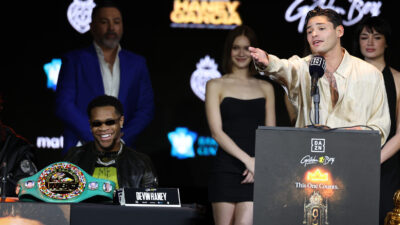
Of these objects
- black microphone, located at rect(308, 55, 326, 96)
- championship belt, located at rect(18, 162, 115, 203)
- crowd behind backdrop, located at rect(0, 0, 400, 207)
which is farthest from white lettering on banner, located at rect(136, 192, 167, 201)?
crowd behind backdrop, located at rect(0, 0, 400, 207)

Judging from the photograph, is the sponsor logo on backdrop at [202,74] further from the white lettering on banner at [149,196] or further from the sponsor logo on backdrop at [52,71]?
the white lettering on banner at [149,196]

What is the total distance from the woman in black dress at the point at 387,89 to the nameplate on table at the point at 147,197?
4.46 ft

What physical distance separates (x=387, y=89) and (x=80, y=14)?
2.86 m

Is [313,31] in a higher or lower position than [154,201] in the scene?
higher

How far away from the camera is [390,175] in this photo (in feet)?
13.4

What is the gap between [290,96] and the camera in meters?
3.42

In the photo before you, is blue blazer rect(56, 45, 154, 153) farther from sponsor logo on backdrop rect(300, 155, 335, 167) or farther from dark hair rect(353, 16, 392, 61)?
sponsor logo on backdrop rect(300, 155, 335, 167)

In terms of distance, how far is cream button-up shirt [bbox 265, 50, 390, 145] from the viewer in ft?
10.8

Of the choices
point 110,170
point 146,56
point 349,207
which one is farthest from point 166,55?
point 349,207

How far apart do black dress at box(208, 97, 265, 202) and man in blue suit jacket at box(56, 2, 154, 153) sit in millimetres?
934

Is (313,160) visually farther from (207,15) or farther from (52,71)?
(52,71)

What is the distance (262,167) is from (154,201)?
64cm

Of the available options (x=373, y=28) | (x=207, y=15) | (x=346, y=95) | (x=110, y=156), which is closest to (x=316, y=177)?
(x=346, y=95)

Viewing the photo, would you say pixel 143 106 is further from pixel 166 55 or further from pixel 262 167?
pixel 262 167
